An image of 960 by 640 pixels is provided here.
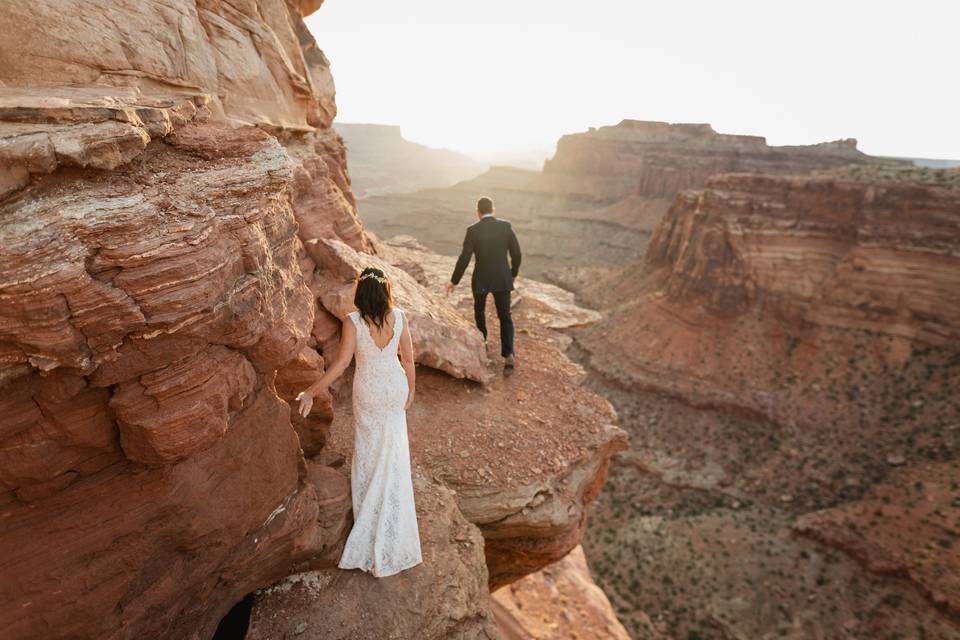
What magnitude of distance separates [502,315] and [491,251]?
94cm

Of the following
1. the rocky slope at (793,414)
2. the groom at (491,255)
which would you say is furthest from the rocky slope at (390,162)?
the groom at (491,255)

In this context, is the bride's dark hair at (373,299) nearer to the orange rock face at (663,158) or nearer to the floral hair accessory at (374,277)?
the floral hair accessory at (374,277)

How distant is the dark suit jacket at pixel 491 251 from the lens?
6.36 m

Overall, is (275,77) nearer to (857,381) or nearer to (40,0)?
(40,0)

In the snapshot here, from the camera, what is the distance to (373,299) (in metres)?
3.13

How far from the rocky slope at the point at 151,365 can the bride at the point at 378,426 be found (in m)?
0.19

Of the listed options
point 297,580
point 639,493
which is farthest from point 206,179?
point 639,493

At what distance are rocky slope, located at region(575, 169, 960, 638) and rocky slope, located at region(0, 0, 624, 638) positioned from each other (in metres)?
13.2

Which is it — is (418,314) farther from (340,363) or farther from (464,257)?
(340,363)

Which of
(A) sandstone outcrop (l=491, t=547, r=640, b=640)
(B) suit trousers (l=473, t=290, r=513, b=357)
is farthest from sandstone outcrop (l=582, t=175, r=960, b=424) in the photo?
(B) suit trousers (l=473, t=290, r=513, b=357)

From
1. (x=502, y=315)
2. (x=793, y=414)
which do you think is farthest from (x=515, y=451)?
(x=793, y=414)

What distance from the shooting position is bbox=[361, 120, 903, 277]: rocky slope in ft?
152

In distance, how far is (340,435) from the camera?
4.84m

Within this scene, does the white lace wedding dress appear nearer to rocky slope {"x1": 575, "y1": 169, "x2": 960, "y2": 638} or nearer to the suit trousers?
the suit trousers
